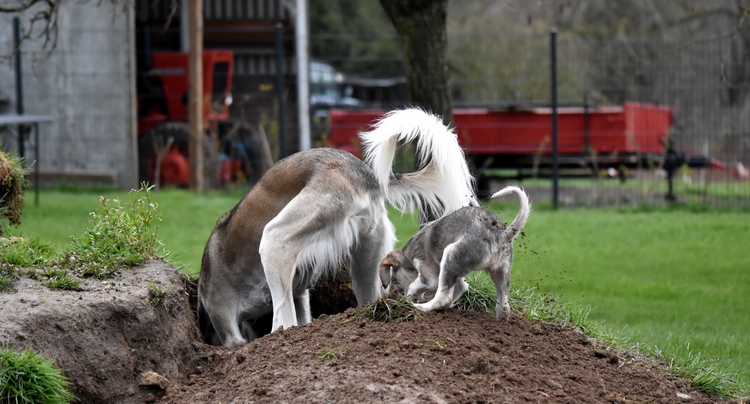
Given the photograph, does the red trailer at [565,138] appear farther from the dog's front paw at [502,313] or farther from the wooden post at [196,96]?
the dog's front paw at [502,313]

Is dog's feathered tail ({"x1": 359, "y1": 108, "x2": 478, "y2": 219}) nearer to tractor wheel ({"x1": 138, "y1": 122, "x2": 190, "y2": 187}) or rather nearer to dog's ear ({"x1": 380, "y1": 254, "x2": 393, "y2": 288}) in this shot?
dog's ear ({"x1": 380, "y1": 254, "x2": 393, "y2": 288})

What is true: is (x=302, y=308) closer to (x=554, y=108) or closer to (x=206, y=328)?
(x=206, y=328)

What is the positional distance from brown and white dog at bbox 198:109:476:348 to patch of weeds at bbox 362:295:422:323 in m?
0.66

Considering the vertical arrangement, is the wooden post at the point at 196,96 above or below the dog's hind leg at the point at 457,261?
above

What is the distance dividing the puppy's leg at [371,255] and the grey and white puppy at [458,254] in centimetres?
33

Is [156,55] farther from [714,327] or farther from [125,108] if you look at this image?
[714,327]

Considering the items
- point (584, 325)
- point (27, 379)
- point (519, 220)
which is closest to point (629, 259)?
point (584, 325)

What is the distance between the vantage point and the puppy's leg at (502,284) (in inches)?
163

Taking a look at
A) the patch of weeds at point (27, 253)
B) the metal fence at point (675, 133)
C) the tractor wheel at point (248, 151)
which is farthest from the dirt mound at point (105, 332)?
the tractor wheel at point (248, 151)

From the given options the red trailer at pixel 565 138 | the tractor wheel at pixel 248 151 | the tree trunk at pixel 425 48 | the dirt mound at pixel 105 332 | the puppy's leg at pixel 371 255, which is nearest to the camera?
the dirt mound at pixel 105 332

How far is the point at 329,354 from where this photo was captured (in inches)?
146

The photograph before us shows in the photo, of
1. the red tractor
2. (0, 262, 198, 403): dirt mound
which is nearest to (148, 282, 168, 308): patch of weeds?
(0, 262, 198, 403): dirt mound

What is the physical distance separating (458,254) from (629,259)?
5.79 m

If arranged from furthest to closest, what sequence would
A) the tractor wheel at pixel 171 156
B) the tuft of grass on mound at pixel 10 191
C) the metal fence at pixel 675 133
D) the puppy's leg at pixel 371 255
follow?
the tractor wheel at pixel 171 156
the metal fence at pixel 675 133
the tuft of grass on mound at pixel 10 191
the puppy's leg at pixel 371 255
